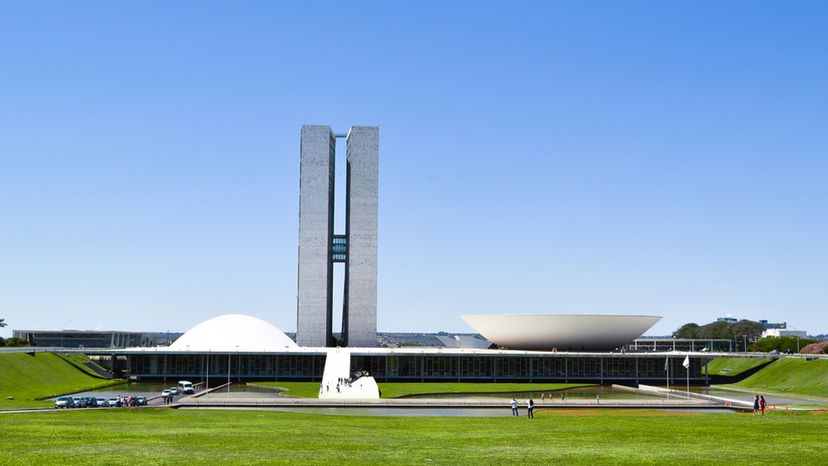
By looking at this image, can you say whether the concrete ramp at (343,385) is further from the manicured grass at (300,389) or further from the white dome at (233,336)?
the white dome at (233,336)

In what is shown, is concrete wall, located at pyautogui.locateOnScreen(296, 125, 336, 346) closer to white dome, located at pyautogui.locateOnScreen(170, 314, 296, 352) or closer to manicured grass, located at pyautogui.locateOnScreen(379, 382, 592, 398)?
white dome, located at pyautogui.locateOnScreen(170, 314, 296, 352)

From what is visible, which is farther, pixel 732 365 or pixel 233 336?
pixel 732 365

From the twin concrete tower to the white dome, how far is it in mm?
4564

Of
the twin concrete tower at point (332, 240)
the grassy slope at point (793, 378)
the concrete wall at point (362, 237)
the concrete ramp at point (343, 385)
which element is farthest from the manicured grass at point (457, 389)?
the twin concrete tower at point (332, 240)

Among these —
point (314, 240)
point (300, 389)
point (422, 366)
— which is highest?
point (314, 240)

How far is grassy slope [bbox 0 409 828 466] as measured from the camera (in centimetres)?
1959

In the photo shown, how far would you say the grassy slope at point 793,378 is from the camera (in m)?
61.4

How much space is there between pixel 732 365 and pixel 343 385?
48218mm

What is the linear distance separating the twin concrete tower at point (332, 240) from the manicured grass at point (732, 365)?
34.6 metres

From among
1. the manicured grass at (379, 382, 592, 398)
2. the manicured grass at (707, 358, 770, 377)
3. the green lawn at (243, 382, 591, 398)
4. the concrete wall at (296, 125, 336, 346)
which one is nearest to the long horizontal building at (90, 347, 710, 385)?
the manicured grass at (707, 358, 770, 377)

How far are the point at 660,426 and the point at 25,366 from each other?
162 ft

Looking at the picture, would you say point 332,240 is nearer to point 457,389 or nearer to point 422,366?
point 422,366

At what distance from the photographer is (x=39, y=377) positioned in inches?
2434

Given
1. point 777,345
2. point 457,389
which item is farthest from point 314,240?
point 777,345
